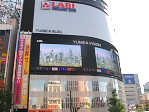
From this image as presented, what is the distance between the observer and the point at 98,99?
2114 inches

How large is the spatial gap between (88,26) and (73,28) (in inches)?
242

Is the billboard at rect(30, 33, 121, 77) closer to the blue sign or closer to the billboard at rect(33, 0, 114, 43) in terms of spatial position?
the billboard at rect(33, 0, 114, 43)

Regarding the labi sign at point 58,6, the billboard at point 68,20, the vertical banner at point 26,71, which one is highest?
the labi sign at point 58,6

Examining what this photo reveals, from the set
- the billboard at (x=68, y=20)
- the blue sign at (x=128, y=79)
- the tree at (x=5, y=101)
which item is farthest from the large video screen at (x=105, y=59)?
the blue sign at (x=128, y=79)

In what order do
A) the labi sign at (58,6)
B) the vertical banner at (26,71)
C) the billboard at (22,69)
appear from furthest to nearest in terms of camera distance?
the labi sign at (58,6) → the vertical banner at (26,71) → the billboard at (22,69)

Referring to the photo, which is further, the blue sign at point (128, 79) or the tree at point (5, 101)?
the blue sign at point (128, 79)

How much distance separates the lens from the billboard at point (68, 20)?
195 ft

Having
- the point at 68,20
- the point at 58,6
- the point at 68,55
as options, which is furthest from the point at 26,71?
the point at 58,6

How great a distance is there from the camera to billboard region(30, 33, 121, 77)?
176 feet

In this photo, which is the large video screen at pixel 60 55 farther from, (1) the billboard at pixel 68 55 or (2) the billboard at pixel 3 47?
(2) the billboard at pixel 3 47

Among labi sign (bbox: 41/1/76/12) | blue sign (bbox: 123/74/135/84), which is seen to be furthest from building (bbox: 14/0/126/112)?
blue sign (bbox: 123/74/135/84)

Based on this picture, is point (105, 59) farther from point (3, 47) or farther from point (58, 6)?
point (3, 47)

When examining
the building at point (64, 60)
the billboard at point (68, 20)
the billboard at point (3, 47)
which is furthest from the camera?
the billboard at point (68, 20)

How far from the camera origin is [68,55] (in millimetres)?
56312
